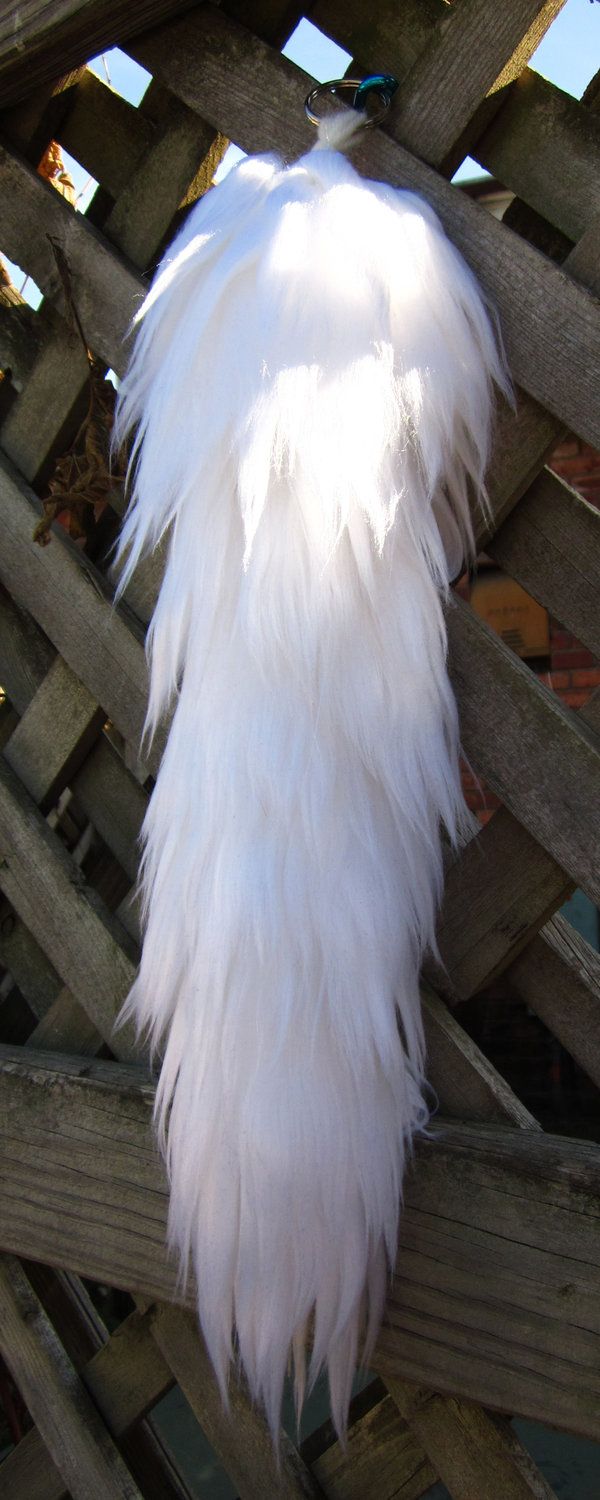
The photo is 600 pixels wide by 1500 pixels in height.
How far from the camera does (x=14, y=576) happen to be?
1312 mm

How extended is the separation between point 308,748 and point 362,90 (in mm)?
585

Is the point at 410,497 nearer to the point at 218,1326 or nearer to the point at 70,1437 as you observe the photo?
the point at 218,1326

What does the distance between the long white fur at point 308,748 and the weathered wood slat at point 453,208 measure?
0.04m

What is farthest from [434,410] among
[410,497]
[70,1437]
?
[70,1437]

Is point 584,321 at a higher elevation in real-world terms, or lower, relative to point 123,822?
higher

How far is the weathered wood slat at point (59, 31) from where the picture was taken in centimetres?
109

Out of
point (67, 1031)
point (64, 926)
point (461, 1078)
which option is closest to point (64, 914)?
point (64, 926)

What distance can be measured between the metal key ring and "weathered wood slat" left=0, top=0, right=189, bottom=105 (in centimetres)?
19

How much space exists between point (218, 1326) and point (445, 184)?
0.98 metres

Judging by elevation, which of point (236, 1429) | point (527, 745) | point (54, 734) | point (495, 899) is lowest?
point (236, 1429)

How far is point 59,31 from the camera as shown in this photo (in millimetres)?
1135

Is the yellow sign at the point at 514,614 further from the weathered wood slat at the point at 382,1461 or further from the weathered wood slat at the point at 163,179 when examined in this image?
the weathered wood slat at the point at 382,1461

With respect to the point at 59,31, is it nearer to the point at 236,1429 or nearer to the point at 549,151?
the point at 549,151

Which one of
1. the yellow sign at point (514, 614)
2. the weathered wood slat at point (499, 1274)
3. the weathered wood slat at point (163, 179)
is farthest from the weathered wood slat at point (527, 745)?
the yellow sign at point (514, 614)
